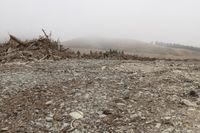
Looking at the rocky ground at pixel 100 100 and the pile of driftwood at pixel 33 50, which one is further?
the pile of driftwood at pixel 33 50

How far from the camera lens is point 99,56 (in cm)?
1463

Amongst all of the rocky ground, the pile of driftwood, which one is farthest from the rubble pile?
the rocky ground

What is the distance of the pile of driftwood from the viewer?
44.2 feet

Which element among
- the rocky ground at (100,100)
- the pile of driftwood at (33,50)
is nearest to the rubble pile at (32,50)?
the pile of driftwood at (33,50)

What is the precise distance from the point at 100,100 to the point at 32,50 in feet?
21.9

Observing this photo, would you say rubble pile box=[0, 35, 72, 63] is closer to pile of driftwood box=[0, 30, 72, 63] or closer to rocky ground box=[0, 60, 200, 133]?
pile of driftwood box=[0, 30, 72, 63]

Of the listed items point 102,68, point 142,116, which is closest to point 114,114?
point 142,116

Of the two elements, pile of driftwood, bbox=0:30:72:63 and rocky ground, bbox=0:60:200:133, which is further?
pile of driftwood, bbox=0:30:72:63

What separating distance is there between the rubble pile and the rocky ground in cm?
246

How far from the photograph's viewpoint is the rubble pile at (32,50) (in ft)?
44.1

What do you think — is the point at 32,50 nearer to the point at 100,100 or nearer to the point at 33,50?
the point at 33,50

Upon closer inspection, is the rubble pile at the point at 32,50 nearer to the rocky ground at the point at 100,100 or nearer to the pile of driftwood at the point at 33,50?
the pile of driftwood at the point at 33,50

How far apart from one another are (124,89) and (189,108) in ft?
5.17

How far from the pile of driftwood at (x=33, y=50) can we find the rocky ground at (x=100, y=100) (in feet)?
8.08
